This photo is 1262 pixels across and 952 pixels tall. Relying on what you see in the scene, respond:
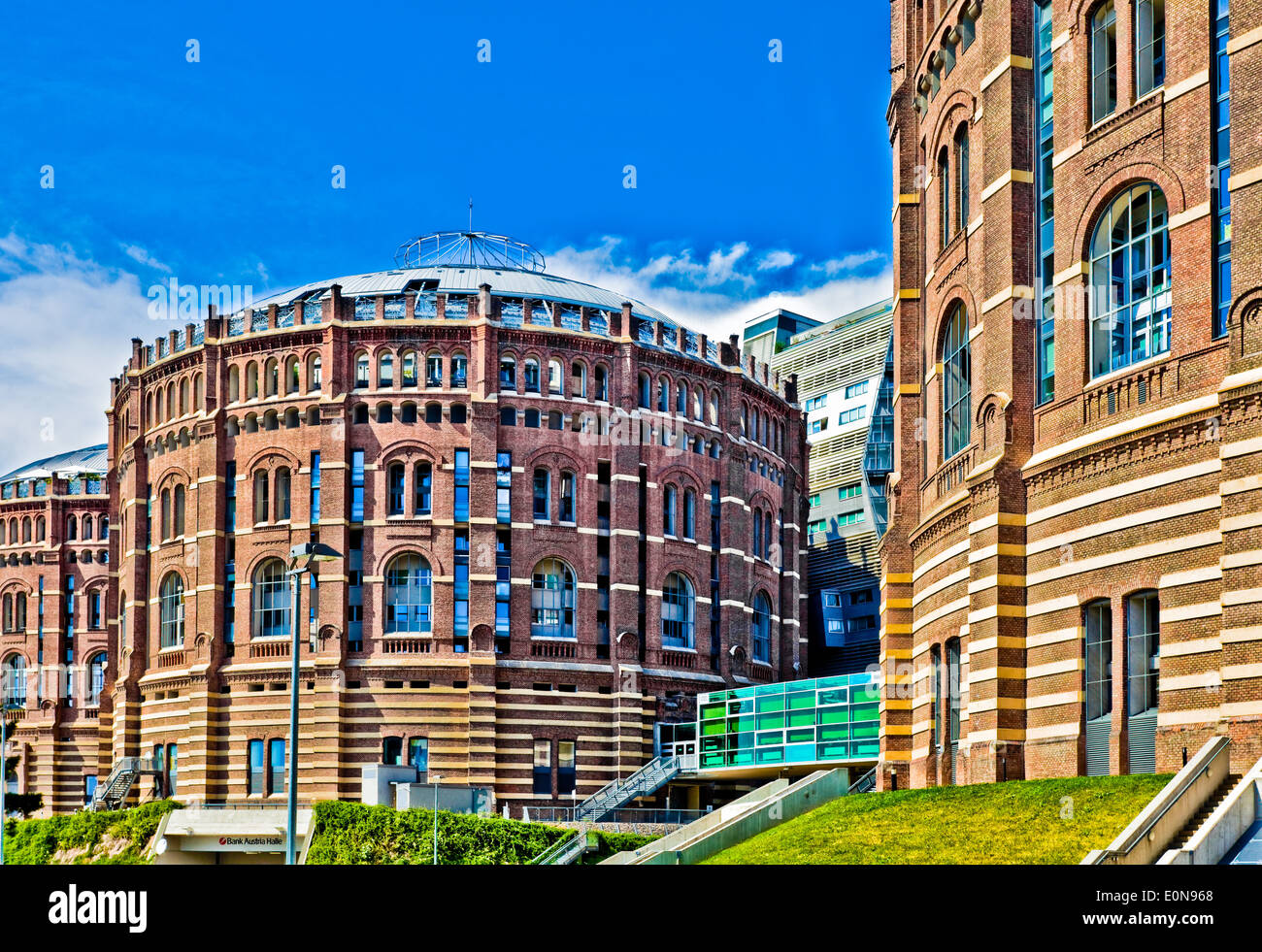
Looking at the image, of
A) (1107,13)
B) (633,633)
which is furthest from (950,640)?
(633,633)

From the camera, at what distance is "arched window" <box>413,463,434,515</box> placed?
260 ft

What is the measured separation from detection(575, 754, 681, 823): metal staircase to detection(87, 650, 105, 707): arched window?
4943 cm

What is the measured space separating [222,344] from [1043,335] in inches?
2163

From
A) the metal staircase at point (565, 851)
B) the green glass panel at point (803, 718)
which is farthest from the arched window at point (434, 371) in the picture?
the metal staircase at point (565, 851)

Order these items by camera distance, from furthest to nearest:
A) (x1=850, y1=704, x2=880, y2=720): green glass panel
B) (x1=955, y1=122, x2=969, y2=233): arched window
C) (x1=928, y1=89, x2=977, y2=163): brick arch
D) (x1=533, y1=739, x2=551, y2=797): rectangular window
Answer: (x1=533, y1=739, x2=551, y2=797): rectangular window → (x1=850, y1=704, x2=880, y2=720): green glass panel → (x1=955, y1=122, x2=969, y2=233): arched window → (x1=928, y1=89, x2=977, y2=163): brick arch

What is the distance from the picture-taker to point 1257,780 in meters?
25.8

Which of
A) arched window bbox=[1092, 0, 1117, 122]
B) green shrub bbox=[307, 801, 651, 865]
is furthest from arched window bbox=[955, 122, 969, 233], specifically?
green shrub bbox=[307, 801, 651, 865]

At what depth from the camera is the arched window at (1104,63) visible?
35.9 metres

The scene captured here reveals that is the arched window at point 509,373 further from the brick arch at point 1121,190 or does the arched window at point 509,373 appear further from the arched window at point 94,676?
the arched window at point 94,676

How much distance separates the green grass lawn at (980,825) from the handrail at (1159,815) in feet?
4.58

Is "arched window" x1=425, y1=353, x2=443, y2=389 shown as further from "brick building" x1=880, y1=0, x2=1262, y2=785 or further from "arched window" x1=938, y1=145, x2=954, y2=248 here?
"brick building" x1=880, y1=0, x2=1262, y2=785

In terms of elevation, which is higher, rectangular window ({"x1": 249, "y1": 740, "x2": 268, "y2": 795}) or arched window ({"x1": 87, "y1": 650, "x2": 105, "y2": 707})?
Result: arched window ({"x1": 87, "y1": 650, "x2": 105, "y2": 707})
